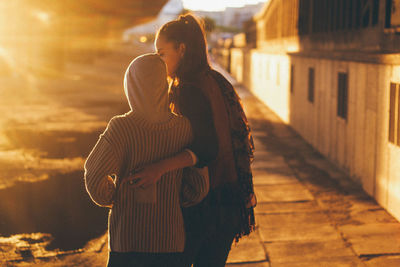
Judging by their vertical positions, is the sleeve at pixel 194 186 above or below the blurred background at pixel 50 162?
above

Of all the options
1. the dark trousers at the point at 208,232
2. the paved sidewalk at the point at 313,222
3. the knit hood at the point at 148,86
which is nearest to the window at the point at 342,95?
the paved sidewalk at the point at 313,222

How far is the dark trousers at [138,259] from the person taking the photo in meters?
2.38

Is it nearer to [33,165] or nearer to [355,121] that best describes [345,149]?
[355,121]

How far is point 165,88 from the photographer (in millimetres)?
2369

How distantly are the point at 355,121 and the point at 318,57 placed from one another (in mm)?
2789

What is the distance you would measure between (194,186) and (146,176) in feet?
0.92

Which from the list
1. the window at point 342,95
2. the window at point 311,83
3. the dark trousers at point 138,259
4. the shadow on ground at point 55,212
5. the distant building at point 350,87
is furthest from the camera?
the window at point 311,83

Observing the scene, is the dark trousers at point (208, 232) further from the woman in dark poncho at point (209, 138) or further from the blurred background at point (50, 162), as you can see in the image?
the blurred background at point (50, 162)

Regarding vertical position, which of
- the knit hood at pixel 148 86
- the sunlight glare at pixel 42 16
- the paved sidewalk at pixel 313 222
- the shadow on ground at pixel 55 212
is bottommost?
the shadow on ground at pixel 55 212

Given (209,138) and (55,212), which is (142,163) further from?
(55,212)

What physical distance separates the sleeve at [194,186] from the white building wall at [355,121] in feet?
12.9

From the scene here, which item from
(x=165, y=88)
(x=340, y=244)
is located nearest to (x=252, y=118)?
(x=340, y=244)

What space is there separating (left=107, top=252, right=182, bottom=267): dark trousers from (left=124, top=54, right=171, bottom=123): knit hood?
0.61m

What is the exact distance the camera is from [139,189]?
7.77ft
